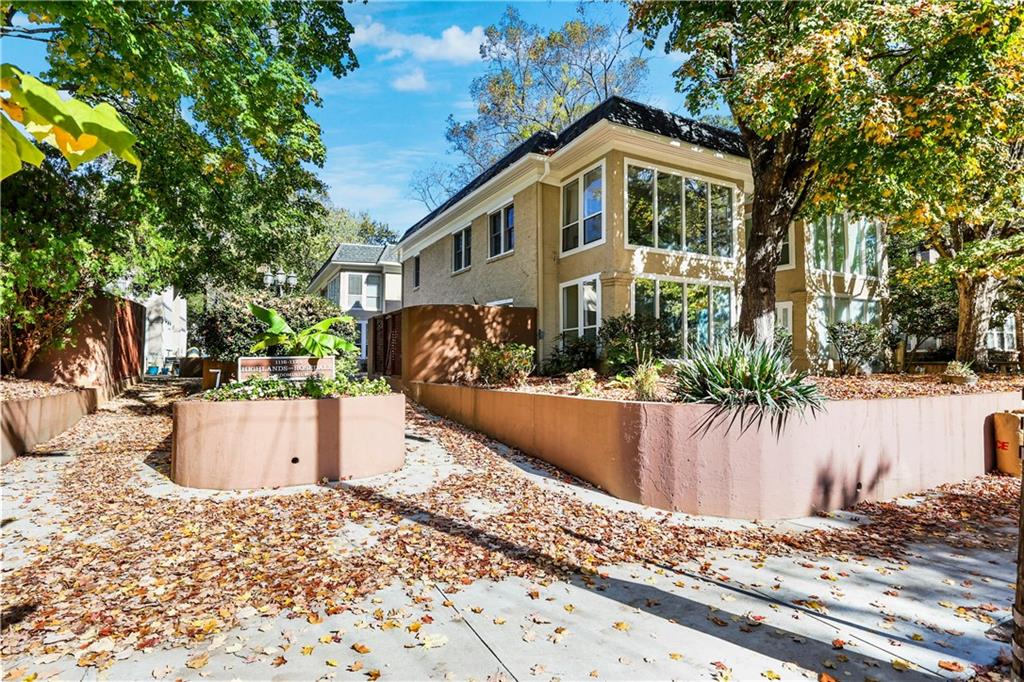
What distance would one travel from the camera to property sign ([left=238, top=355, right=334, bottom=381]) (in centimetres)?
754

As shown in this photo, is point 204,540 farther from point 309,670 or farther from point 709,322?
point 709,322

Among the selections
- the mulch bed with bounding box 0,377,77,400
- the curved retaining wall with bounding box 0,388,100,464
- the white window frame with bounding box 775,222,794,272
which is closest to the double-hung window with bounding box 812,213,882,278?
the white window frame with bounding box 775,222,794,272

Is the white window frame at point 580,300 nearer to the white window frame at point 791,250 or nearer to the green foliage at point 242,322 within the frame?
the green foliage at point 242,322

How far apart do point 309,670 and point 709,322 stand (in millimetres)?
12669

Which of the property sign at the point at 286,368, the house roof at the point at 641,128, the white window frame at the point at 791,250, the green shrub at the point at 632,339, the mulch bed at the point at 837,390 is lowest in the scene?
the mulch bed at the point at 837,390

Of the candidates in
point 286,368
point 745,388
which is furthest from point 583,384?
point 286,368

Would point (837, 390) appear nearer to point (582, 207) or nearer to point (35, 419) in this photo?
point (582, 207)

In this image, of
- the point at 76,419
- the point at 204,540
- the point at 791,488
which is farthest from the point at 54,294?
the point at 791,488

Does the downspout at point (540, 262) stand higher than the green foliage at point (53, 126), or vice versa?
the downspout at point (540, 262)

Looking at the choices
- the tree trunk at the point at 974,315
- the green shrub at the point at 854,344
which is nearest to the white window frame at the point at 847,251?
the green shrub at the point at 854,344

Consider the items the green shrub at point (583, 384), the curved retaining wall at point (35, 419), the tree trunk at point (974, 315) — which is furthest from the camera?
the tree trunk at point (974, 315)

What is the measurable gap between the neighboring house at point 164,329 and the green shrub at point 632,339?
2274 cm

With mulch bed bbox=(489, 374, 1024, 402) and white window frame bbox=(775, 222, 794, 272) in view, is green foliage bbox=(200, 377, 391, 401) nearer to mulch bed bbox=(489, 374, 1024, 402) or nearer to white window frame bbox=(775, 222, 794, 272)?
mulch bed bbox=(489, 374, 1024, 402)

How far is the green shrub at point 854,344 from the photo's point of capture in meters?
15.5
